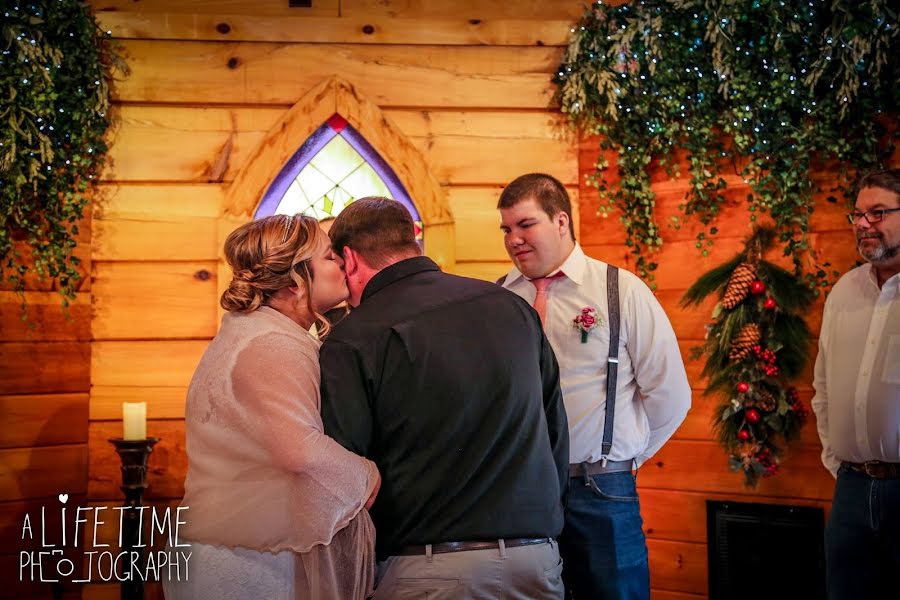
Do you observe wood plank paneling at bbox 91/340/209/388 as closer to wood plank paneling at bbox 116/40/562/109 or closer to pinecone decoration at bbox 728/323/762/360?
wood plank paneling at bbox 116/40/562/109

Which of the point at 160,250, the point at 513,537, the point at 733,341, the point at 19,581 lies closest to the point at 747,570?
the point at 733,341

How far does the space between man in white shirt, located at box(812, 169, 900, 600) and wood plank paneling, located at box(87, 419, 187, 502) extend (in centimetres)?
240

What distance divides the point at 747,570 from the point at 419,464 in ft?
7.20

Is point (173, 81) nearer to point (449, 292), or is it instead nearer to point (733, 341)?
point (449, 292)

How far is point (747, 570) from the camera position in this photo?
135 inches

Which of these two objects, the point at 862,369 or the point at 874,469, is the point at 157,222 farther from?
the point at 874,469

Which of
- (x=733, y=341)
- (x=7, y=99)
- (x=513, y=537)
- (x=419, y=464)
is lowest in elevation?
(x=513, y=537)

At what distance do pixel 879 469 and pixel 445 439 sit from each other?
163 centimetres

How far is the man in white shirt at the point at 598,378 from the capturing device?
245 cm

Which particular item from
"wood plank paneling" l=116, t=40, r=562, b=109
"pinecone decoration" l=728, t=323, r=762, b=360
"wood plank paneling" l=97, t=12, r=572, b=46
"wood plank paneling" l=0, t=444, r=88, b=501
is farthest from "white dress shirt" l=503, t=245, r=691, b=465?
"wood plank paneling" l=0, t=444, r=88, b=501

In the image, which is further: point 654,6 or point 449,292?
point 654,6

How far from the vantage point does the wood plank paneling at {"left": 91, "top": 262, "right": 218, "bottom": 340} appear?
3471 millimetres

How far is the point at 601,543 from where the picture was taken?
8.00ft

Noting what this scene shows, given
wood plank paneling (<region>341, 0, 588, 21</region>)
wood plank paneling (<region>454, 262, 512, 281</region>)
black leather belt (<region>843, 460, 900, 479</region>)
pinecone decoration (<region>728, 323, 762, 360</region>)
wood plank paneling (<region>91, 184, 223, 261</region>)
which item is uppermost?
wood plank paneling (<region>341, 0, 588, 21</region>)
